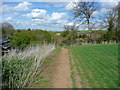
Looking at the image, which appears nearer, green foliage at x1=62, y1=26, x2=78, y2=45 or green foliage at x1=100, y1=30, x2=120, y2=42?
green foliage at x1=100, y1=30, x2=120, y2=42

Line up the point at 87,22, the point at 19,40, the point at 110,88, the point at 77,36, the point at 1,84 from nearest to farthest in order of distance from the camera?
the point at 1,84 < the point at 110,88 < the point at 19,40 < the point at 87,22 < the point at 77,36

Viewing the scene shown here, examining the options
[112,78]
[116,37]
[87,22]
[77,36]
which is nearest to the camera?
[112,78]

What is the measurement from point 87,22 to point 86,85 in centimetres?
2197

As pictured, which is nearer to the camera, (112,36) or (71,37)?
(112,36)

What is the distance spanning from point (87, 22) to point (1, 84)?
23.2 meters

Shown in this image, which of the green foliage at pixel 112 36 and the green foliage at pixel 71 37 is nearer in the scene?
the green foliage at pixel 112 36

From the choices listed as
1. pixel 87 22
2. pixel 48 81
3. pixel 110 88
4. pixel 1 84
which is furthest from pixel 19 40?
pixel 87 22

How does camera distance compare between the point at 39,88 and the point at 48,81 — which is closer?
the point at 39,88

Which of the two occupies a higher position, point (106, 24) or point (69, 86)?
point (106, 24)

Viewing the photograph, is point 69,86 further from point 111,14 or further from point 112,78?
point 111,14

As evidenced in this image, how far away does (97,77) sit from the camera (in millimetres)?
4117

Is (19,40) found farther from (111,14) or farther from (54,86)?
(111,14)

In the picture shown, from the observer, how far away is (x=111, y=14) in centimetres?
2544

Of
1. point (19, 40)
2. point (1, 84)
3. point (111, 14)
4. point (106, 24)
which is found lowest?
point (1, 84)
